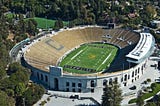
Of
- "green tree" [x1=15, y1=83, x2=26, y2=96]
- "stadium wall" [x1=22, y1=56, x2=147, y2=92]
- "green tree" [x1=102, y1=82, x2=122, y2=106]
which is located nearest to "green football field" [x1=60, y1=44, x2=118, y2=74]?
"stadium wall" [x1=22, y1=56, x2=147, y2=92]

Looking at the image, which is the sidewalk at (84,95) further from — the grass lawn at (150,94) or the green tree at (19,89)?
the green tree at (19,89)

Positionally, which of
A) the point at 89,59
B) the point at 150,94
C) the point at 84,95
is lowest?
the point at 84,95

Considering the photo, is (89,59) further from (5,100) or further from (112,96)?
(5,100)

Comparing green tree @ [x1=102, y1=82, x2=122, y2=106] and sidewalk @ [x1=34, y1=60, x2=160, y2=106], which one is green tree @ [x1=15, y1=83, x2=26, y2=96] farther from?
green tree @ [x1=102, y1=82, x2=122, y2=106]

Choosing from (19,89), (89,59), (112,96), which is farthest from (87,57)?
(112,96)

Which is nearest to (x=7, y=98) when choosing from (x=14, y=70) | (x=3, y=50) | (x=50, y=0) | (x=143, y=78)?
(x=14, y=70)

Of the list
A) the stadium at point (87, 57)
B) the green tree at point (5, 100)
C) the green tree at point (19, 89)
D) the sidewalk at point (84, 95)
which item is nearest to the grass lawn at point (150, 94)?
the sidewalk at point (84, 95)

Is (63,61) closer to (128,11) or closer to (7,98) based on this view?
(7,98)
